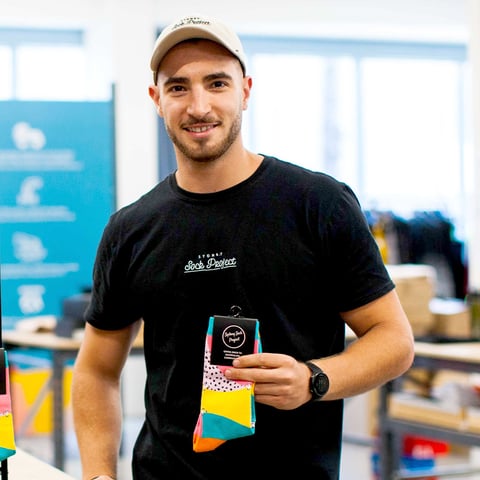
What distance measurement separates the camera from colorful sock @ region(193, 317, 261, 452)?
4.80 feet

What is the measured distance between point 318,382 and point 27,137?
13.3 feet

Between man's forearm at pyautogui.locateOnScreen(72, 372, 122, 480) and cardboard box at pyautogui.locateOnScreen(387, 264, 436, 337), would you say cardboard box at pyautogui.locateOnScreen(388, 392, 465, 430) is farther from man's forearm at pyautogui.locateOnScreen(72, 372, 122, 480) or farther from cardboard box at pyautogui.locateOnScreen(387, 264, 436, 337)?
man's forearm at pyautogui.locateOnScreen(72, 372, 122, 480)

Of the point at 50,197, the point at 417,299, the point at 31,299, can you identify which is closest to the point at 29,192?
the point at 50,197

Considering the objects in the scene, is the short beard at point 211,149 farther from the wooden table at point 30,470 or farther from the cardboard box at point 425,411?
the cardboard box at point 425,411

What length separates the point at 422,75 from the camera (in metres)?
8.81

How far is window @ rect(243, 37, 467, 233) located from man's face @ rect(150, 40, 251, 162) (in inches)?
256

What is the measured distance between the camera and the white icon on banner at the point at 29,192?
5.32 metres

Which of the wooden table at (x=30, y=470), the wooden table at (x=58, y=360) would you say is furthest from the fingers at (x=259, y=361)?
the wooden table at (x=58, y=360)

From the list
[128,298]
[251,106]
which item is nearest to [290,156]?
[251,106]

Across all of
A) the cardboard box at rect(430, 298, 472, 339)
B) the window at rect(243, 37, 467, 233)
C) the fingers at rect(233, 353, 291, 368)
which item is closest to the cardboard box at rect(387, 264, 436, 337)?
the cardboard box at rect(430, 298, 472, 339)

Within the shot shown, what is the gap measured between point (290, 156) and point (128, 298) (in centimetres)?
684

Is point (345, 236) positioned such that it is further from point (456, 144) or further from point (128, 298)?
point (456, 144)

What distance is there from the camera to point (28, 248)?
5391 mm

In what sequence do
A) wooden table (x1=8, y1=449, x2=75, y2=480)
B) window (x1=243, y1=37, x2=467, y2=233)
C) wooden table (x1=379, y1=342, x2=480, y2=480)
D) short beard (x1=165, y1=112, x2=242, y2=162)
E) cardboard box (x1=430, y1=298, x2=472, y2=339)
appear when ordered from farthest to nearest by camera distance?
window (x1=243, y1=37, x2=467, y2=233) → cardboard box (x1=430, y1=298, x2=472, y2=339) → wooden table (x1=379, y1=342, x2=480, y2=480) → wooden table (x1=8, y1=449, x2=75, y2=480) → short beard (x1=165, y1=112, x2=242, y2=162)
